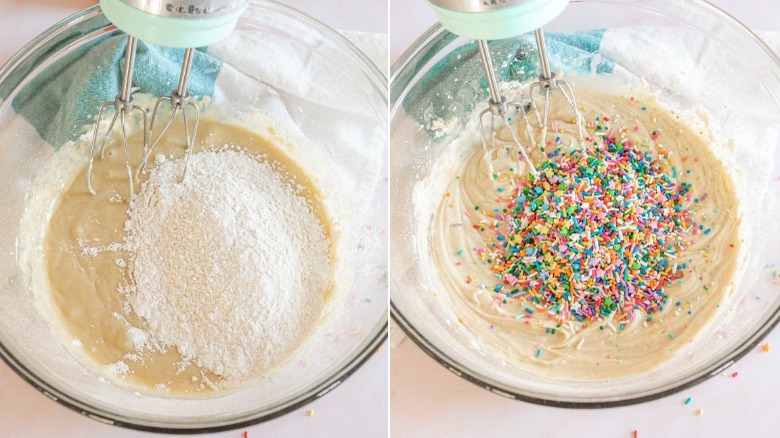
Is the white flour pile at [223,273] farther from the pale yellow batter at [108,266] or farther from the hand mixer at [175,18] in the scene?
the hand mixer at [175,18]

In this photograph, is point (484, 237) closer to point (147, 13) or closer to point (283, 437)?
point (283, 437)

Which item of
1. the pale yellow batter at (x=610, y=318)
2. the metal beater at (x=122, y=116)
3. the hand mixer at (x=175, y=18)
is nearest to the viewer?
the hand mixer at (x=175, y=18)

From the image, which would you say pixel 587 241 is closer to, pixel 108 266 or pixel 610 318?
pixel 610 318

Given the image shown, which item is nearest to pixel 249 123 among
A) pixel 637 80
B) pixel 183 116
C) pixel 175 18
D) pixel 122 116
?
pixel 183 116

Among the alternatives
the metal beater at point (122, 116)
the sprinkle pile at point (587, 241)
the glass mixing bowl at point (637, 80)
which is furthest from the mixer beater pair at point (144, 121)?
the sprinkle pile at point (587, 241)

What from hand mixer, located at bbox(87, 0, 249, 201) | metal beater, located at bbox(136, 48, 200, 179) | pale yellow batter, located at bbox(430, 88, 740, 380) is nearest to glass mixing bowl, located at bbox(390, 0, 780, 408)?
pale yellow batter, located at bbox(430, 88, 740, 380)

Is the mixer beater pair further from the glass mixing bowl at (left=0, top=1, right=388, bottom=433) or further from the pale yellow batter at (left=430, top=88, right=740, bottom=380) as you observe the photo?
the pale yellow batter at (left=430, top=88, right=740, bottom=380)
